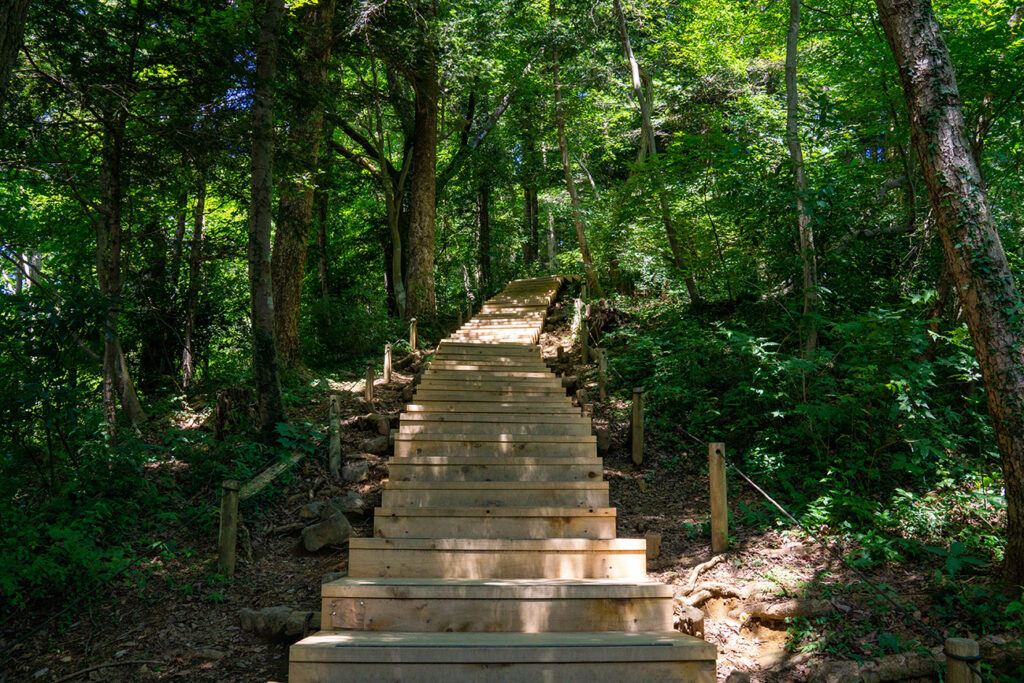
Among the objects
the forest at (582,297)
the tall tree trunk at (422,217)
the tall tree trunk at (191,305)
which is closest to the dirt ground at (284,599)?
the forest at (582,297)

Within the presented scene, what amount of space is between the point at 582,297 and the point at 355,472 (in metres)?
9.50

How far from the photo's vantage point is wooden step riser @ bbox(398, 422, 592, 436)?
685cm

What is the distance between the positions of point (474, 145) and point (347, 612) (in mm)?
17871

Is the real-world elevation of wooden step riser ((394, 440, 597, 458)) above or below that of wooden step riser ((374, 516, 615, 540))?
above

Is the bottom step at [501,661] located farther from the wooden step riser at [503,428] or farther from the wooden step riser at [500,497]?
the wooden step riser at [503,428]

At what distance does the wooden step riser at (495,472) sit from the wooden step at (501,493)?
13.0 inches

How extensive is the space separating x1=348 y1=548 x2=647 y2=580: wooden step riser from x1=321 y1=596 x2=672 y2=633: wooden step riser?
0.57 meters

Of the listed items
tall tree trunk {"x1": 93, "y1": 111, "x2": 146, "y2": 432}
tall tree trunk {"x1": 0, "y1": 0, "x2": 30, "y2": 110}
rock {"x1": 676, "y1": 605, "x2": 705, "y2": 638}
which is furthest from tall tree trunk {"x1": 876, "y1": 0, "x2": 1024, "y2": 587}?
tall tree trunk {"x1": 93, "y1": 111, "x2": 146, "y2": 432}

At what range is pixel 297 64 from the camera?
28.3ft

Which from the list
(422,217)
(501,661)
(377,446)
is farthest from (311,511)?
(422,217)

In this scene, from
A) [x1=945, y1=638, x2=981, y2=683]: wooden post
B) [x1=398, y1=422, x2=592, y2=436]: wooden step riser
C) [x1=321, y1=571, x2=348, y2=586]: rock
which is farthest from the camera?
[x1=398, y1=422, x2=592, y2=436]: wooden step riser

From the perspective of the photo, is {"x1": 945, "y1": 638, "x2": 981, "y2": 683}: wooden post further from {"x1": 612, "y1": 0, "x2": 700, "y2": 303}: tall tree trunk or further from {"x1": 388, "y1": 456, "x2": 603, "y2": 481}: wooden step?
{"x1": 612, "y1": 0, "x2": 700, "y2": 303}: tall tree trunk

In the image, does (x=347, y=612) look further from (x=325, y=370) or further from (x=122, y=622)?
(x=325, y=370)

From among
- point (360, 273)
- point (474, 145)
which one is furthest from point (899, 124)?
point (360, 273)
